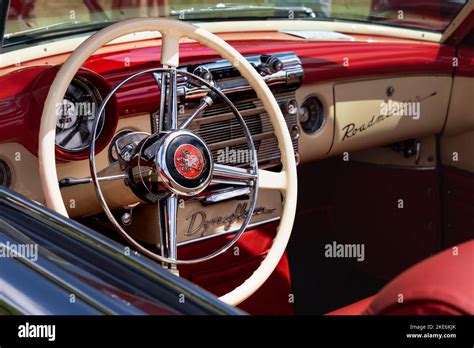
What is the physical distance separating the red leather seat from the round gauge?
3.57 ft

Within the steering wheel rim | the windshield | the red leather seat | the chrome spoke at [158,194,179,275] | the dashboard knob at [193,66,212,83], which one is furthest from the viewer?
the windshield

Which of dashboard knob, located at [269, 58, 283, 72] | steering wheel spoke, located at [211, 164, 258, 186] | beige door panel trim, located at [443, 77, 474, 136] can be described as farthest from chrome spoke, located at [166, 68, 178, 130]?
beige door panel trim, located at [443, 77, 474, 136]

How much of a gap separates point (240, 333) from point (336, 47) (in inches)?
74.0

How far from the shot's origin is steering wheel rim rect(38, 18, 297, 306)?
1.79 meters

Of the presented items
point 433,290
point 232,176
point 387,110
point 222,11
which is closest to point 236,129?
point 232,176

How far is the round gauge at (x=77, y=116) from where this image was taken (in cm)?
198

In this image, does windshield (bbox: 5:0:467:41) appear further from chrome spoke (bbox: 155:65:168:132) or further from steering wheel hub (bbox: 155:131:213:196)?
steering wheel hub (bbox: 155:131:213:196)

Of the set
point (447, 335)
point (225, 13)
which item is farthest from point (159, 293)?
point (225, 13)

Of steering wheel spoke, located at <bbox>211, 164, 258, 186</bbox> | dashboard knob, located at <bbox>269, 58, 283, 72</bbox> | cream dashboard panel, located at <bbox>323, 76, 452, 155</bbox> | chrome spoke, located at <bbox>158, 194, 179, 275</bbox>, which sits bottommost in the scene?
chrome spoke, located at <bbox>158, 194, 179, 275</bbox>

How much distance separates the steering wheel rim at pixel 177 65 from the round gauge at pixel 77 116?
15cm

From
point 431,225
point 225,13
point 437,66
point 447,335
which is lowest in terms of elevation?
point 431,225

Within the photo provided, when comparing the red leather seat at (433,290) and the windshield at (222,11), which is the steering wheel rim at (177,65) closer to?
the windshield at (222,11)

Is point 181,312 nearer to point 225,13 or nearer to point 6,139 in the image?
point 6,139

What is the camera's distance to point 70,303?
3.42ft
